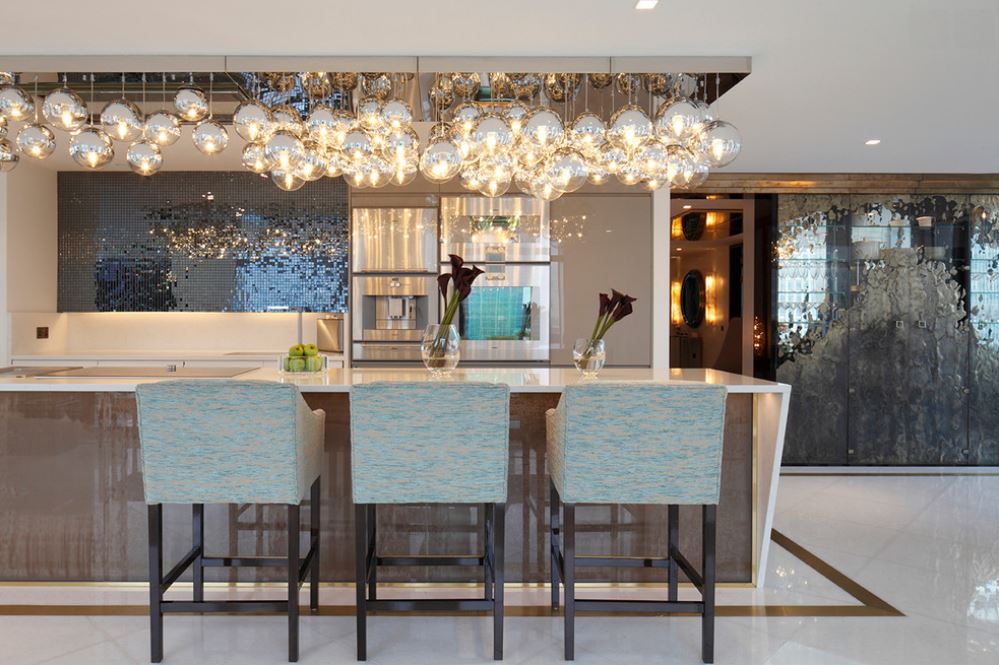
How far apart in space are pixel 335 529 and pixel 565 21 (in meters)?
2.41

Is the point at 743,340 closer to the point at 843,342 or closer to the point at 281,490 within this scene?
the point at 843,342

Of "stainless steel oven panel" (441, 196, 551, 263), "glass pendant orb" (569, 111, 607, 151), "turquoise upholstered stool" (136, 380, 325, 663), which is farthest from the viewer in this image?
"stainless steel oven panel" (441, 196, 551, 263)

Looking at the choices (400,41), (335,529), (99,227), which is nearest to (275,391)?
(335,529)

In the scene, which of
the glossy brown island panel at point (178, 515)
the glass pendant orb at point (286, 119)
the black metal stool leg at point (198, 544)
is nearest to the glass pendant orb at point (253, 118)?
the glass pendant orb at point (286, 119)

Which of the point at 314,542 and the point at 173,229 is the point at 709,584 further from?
the point at 173,229

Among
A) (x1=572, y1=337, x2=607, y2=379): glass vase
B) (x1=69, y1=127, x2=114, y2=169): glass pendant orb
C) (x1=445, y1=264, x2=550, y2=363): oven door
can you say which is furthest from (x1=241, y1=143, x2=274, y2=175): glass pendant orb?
(x1=445, y1=264, x2=550, y2=363): oven door

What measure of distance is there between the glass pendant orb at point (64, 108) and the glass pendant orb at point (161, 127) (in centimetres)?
24

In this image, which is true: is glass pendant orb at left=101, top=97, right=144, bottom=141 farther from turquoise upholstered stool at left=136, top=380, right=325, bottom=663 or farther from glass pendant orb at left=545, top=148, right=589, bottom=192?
glass pendant orb at left=545, top=148, right=589, bottom=192

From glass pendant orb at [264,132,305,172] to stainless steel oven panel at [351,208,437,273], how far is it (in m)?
2.20

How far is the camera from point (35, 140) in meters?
3.04

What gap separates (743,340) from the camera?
21.8ft

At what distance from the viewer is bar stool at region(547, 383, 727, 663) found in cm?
256

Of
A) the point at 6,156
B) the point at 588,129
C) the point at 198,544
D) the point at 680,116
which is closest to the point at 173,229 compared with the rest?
the point at 6,156

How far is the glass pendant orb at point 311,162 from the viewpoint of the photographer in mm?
3379
